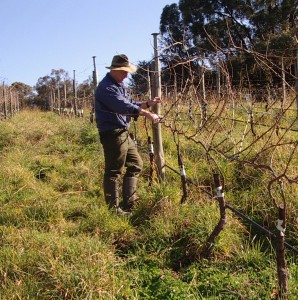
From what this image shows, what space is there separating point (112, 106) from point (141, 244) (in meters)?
1.37

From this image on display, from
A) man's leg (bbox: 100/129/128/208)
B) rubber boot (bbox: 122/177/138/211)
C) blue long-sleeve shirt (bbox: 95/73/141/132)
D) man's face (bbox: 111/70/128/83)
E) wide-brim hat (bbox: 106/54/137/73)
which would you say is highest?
wide-brim hat (bbox: 106/54/137/73)

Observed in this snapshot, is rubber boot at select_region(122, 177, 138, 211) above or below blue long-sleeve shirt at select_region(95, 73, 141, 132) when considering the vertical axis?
below

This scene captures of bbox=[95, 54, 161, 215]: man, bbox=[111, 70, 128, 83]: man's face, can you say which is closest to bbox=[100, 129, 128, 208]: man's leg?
bbox=[95, 54, 161, 215]: man

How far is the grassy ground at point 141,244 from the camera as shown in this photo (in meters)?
2.48

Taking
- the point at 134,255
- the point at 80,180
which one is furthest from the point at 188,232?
the point at 80,180

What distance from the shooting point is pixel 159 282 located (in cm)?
268

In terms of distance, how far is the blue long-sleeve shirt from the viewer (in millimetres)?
3699

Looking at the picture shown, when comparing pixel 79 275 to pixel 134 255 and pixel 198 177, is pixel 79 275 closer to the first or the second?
pixel 134 255

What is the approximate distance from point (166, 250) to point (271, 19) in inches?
812

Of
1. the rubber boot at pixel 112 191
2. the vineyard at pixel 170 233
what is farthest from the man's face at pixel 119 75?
the rubber boot at pixel 112 191

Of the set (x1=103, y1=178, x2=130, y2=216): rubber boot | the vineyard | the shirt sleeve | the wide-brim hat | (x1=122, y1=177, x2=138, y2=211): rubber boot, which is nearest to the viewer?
the vineyard

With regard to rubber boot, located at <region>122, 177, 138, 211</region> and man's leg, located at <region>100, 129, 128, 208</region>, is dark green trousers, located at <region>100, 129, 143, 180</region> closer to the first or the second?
man's leg, located at <region>100, 129, 128, 208</region>

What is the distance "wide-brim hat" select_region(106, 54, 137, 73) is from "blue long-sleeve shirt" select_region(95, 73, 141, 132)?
0.12 m

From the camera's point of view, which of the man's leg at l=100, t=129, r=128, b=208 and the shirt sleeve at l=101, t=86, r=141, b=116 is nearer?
the shirt sleeve at l=101, t=86, r=141, b=116
